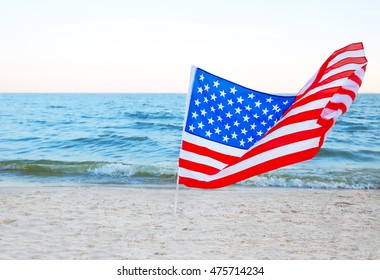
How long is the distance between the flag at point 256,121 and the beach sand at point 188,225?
3.60 feet

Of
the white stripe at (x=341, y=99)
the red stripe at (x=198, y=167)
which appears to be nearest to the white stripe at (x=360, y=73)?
the white stripe at (x=341, y=99)

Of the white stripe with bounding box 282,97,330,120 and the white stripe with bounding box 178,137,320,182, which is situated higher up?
the white stripe with bounding box 282,97,330,120

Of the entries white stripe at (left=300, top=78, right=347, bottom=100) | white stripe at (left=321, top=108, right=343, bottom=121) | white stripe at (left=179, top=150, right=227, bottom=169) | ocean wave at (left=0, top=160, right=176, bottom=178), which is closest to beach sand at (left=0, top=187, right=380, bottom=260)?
white stripe at (left=179, top=150, right=227, bottom=169)

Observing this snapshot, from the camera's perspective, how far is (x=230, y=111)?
5.72m

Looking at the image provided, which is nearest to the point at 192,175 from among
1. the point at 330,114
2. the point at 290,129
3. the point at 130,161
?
the point at 290,129

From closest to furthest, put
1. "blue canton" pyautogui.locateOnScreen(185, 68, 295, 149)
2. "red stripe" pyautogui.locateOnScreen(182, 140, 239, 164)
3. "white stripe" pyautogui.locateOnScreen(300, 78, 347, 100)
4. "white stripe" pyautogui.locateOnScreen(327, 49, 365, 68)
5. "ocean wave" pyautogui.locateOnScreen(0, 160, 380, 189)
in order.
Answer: "white stripe" pyautogui.locateOnScreen(300, 78, 347, 100) → "white stripe" pyautogui.locateOnScreen(327, 49, 365, 68) → "blue canton" pyautogui.locateOnScreen(185, 68, 295, 149) → "red stripe" pyautogui.locateOnScreen(182, 140, 239, 164) → "ocean wave" pyautogui.locateOnScreen(0, 160, 380, 189)

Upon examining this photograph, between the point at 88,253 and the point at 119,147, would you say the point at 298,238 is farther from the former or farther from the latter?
the point at 119,147

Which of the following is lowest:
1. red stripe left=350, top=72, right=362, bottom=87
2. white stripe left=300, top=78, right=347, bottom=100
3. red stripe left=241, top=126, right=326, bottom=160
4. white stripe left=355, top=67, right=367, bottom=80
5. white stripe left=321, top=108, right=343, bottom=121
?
red stripe left=241, top=126, right=326, bottom=160

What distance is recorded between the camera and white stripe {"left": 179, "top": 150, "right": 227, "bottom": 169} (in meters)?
5.69

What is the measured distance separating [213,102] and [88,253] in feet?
9.07

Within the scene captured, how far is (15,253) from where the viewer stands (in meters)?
5.38

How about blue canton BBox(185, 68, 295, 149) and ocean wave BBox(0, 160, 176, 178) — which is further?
ocean wave BBox(0, 160, 176, 178)

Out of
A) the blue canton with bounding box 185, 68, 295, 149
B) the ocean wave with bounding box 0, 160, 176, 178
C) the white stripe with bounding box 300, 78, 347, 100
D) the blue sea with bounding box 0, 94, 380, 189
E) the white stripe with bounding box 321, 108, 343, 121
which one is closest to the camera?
the white stripe with bounding box 321, 108, 343, 121

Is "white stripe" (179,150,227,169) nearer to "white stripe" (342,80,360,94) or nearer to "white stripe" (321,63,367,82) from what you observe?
"white stripe" (321,63,367,82)
